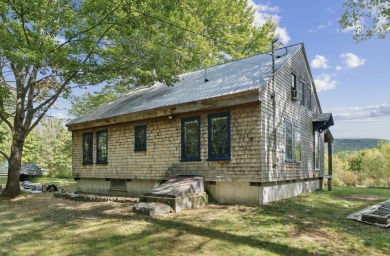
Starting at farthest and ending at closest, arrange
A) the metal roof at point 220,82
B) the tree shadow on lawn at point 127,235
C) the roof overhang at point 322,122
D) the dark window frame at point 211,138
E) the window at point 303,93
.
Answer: the roof overhang at point 322,122 < the window at point 303,93 < the metal roof at point 220,82 < the dark window frame at point 211,138 < the tree shadow on lawn at point 127,235

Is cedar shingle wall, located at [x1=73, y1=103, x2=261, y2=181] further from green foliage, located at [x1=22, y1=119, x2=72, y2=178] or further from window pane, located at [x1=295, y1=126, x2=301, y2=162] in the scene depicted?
green foliage, located at [x1=22, y1=119, x2=72, y2=178]

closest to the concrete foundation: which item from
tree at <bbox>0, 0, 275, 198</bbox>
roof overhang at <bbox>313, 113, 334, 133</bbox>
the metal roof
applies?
the metal roof

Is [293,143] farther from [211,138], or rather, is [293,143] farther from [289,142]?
[211,138]

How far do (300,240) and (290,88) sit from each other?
27.0ft

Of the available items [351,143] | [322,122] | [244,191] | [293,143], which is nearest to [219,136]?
[244,191]

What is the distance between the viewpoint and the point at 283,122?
11891 mm

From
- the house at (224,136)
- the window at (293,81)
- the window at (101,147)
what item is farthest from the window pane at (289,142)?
the window at (101,147)

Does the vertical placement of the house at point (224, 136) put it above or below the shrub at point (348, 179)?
above

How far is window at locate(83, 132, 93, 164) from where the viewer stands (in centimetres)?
1649

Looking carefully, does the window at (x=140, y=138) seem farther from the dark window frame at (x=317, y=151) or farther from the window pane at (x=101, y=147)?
the dark window frame at (x=317, y=151)

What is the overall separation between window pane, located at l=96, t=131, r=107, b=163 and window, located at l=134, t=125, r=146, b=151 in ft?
8.30

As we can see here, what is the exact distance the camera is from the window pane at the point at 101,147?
15.6m

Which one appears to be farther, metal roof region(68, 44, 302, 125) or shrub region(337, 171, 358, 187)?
shrub region(337, 171, 358, 187)

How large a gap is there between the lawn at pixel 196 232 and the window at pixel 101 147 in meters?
5.66
